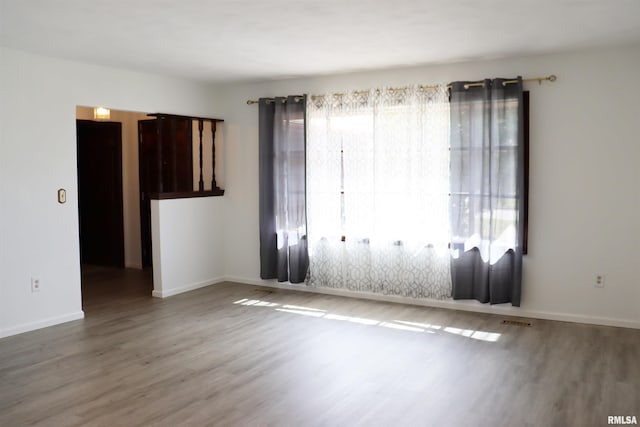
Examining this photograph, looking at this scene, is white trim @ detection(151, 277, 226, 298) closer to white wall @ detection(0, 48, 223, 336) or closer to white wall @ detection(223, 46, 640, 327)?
white wall @ detection(0, 48, 223, 336)

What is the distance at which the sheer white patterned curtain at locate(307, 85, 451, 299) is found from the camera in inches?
221

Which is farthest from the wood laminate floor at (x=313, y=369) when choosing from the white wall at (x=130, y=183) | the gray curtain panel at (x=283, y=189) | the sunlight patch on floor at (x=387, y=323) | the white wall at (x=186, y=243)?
the white wall at (x=130, y=183)

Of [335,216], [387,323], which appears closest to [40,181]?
[335,216]

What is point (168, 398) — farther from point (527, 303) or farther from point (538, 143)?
point (538, 143)

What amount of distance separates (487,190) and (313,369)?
249cm

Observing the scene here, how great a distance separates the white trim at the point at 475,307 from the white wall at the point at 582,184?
13 millimetres

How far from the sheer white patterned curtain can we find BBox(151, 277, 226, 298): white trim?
133cm

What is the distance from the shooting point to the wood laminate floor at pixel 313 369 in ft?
10.6

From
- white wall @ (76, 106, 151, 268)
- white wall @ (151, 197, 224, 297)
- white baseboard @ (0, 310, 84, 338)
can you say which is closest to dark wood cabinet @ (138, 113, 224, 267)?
white wall @ (151, 197, 224, 297)

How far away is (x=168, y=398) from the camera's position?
11.4 feet

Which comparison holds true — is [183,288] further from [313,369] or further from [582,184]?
[582,184]

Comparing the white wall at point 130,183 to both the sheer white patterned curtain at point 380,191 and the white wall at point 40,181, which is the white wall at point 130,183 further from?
the sheer white patterned curtain at point 380,191

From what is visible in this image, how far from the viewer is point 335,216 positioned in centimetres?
620

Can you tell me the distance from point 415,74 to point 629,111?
1.97 meters
